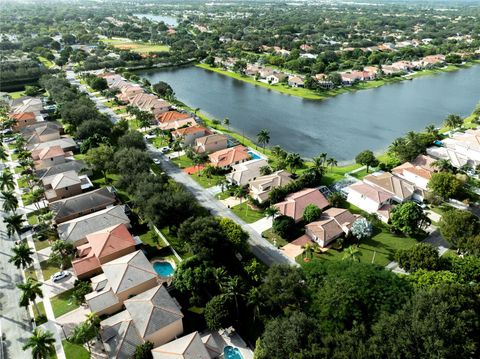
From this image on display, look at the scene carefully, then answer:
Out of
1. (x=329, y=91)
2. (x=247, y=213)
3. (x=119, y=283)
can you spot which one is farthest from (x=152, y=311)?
(x=329, y=91)

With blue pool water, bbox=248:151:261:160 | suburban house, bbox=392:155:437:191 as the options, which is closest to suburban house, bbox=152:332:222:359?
blue pool water, bbox=248:151:261:160

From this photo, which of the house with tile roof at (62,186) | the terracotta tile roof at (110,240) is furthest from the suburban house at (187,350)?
the house with tile roof at (62,186)

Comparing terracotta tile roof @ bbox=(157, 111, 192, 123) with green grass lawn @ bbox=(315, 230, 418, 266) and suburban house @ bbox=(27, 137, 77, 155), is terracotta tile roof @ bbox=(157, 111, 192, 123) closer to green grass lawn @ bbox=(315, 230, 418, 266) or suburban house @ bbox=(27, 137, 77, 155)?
suburban house @ bbox=(27, 137, 77, 155)

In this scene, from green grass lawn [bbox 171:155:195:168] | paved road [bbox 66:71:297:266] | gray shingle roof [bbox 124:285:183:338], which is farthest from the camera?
green grass lawn [bbox 171:155:195:168]

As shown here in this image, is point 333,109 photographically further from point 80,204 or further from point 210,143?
point 80,204

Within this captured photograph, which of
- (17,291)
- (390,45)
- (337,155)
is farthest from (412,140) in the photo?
(390,45)

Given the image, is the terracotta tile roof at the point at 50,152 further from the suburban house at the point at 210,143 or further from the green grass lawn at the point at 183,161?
the suburban house at the point at 210,143
